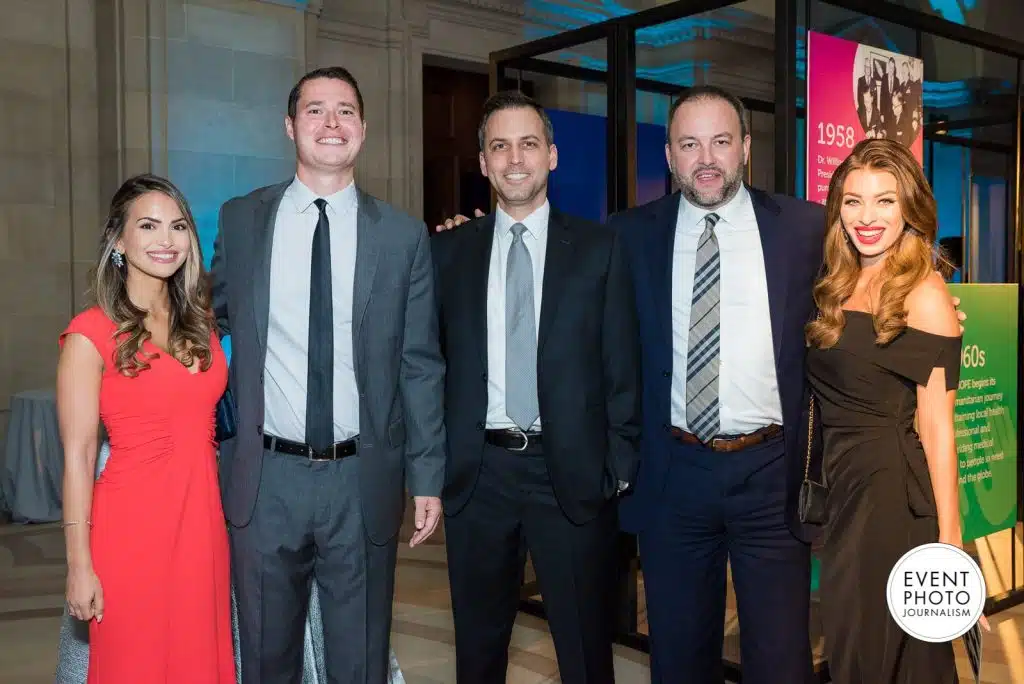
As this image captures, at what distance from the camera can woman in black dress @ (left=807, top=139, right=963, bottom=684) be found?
2381 mm

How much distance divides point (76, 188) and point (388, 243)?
5.74 m

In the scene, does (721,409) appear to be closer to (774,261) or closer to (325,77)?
(774,261)

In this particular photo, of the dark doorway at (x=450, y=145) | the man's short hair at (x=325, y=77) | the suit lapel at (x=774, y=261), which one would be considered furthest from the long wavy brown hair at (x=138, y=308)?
the dark doorway at (x=450, y=145)

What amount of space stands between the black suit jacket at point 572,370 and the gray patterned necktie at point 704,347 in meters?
0.16

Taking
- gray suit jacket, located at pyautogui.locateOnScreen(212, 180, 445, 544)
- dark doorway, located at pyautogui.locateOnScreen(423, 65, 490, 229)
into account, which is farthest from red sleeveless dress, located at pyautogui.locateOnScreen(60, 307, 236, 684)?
dark doorway, located at pyautogui.locateOnScreen(423, 65, 490, 229)

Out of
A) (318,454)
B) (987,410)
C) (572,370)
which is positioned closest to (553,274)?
(572,370)

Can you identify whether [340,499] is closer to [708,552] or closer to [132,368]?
[132,368]

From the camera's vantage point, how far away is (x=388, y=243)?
257 cm

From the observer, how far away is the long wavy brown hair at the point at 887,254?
94.3 inches

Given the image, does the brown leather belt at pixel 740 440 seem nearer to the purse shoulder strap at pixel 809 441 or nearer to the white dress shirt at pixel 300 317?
the purse shoulder strap at pixel 809 441

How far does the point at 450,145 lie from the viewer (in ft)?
30.7

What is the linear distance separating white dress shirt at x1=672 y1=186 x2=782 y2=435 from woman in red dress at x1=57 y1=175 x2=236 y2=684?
126 cm

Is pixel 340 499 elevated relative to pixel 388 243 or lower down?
lower down

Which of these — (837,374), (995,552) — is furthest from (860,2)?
(995,552)
